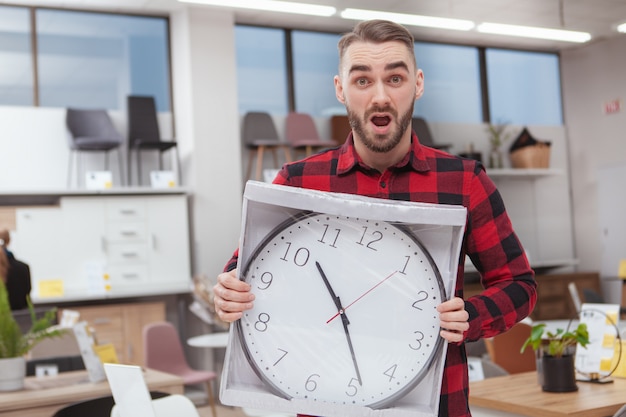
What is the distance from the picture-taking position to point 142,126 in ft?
27.7

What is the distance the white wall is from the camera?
10.9 m

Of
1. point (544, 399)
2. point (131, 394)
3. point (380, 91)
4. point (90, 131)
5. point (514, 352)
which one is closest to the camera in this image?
point (380, 91)

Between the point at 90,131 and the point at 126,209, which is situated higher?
the point at 90,131

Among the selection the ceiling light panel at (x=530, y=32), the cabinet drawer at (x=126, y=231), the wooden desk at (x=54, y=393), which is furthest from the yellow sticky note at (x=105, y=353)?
the ceiling light panel at (x=530, y=32)

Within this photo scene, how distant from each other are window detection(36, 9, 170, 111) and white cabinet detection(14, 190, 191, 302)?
4.64 ft

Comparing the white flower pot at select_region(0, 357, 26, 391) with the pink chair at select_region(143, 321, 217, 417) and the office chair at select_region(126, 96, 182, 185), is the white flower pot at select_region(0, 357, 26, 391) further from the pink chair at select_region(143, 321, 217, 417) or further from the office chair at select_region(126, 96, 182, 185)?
the office chair at select_region(126, 96, 182, 185)

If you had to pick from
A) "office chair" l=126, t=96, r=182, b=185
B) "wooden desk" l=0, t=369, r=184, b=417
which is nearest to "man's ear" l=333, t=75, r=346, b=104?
"wooden desk" l=0, t=369, r=184, b=417

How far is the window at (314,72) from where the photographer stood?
980cm

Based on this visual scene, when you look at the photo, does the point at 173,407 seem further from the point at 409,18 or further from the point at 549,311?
the point at 549,311

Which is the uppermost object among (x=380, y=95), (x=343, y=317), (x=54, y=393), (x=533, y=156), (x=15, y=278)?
(x=533, y=156)

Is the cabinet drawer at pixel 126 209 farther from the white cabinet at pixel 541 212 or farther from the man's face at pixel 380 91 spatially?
the man's face at pixel 380 91

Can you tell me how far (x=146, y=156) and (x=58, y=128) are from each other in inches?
40.3

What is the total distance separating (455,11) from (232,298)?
8720mm

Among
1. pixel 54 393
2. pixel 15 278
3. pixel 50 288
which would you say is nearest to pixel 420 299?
pixel 54 393
